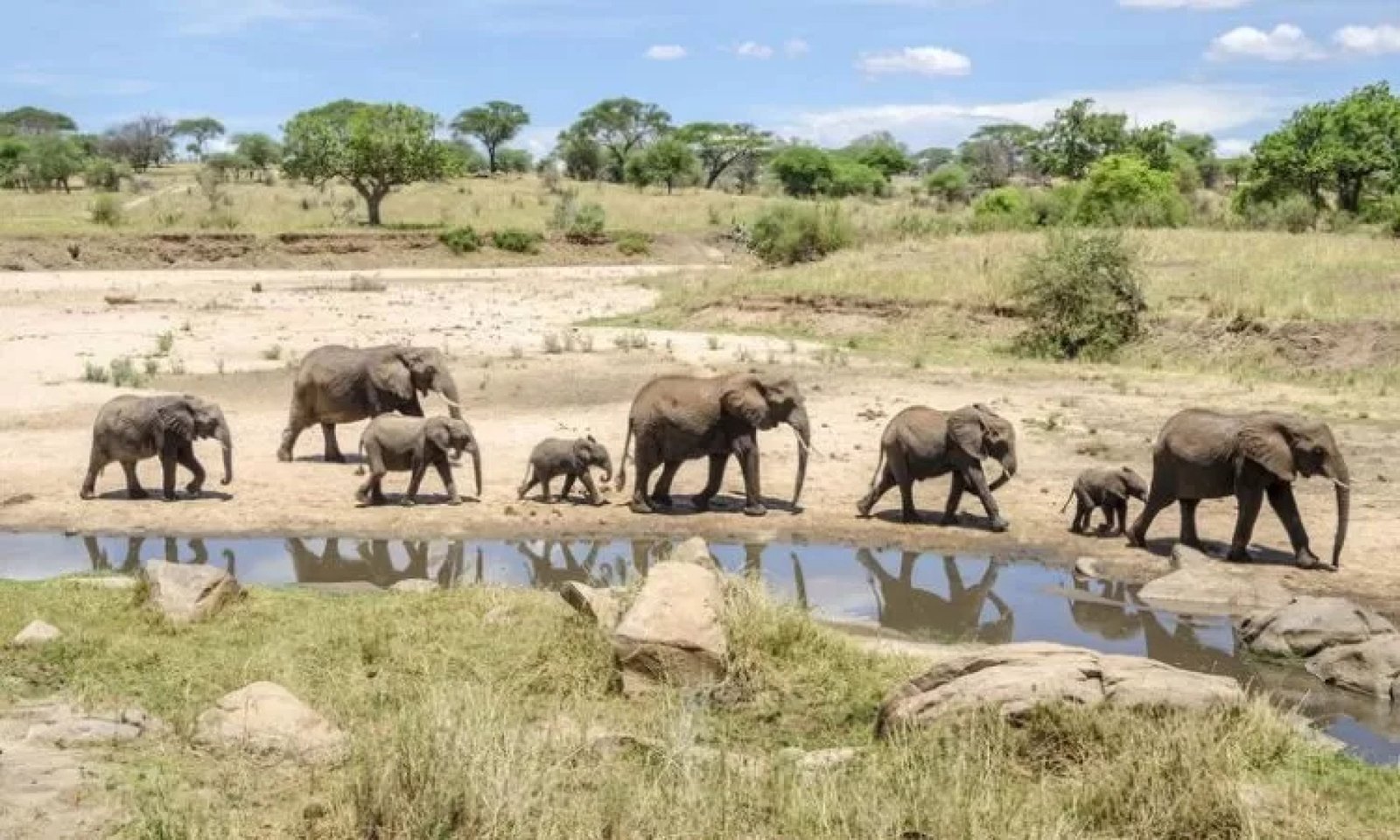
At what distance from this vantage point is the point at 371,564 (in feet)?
47.0

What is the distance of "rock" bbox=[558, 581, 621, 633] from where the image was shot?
31.6 ft

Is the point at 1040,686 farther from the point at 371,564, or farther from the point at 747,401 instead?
the point at 371,564

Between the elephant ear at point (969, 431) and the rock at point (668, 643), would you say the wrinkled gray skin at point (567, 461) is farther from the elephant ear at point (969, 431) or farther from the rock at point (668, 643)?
the rock at point (668, 643)

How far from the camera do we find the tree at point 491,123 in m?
110

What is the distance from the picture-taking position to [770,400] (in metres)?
15.7

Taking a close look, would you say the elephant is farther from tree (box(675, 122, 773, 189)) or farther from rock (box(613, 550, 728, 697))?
tree (box(675, 122, 773, 189))

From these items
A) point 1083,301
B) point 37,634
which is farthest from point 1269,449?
point 1083,301

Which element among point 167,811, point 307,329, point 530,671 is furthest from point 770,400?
point 307,329

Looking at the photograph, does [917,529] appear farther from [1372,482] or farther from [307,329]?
[307,329]

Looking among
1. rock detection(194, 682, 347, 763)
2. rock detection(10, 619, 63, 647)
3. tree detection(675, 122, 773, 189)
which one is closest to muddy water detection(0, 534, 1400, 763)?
rock detection(10, 619, 63, 647)

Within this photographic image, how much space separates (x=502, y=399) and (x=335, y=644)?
41.7 ft

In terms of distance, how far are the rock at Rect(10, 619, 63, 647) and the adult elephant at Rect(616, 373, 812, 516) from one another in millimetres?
7194

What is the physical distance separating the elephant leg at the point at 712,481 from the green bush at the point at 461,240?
1643 inches

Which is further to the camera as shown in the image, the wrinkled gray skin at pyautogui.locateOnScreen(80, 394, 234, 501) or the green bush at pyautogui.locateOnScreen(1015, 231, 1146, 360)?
the green bush at pyautogui.locateOnScreen(1015, 231, 1146, 360)
